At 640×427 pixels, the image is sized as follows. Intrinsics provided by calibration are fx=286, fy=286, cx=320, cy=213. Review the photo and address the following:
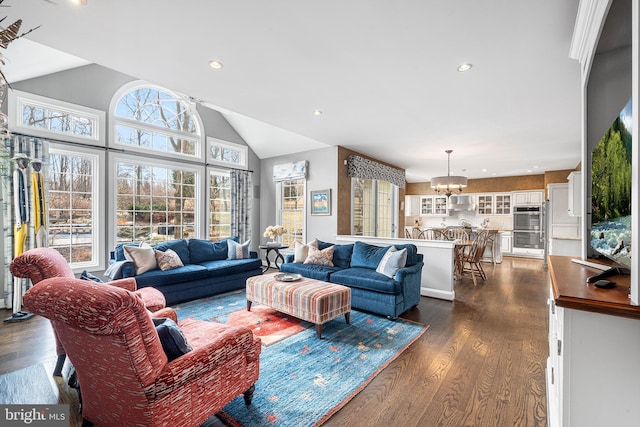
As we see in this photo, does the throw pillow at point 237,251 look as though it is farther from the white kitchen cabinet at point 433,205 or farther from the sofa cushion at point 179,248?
the white kitchen cabinet at point 433,205

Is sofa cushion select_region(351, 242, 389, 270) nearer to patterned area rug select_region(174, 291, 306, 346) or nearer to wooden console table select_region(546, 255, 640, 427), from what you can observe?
patterned area rug select_region(174, 291, 306, 346)

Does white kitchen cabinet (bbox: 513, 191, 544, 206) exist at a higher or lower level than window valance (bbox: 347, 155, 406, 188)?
lower

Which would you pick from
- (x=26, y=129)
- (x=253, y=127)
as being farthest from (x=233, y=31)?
(x=253, y=127)

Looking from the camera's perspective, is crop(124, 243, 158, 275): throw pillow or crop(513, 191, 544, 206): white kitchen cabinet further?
crop(513, 191, 544, 206): white kitchen cabinet

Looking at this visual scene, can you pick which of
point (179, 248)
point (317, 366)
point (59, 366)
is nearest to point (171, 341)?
point (317, 366)

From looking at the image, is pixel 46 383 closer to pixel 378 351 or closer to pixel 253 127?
pixel 378 351

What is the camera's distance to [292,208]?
21.0ft

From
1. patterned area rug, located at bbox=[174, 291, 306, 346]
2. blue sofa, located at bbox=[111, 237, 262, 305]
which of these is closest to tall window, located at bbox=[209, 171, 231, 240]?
blue sofa, located at bbox=[111, 237, 262, 305]

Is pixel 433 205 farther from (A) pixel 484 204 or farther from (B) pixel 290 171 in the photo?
(B) pixel 290 171

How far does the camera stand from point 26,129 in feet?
12.5

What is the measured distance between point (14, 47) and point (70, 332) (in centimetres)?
337

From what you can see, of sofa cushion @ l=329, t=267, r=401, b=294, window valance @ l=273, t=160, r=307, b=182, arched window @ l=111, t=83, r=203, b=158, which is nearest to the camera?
sofa cushion @ l=329, t=267, r=401, b=294

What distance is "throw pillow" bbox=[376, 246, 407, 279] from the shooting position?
3625mm

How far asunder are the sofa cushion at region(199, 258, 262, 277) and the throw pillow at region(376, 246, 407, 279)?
2359 mm
